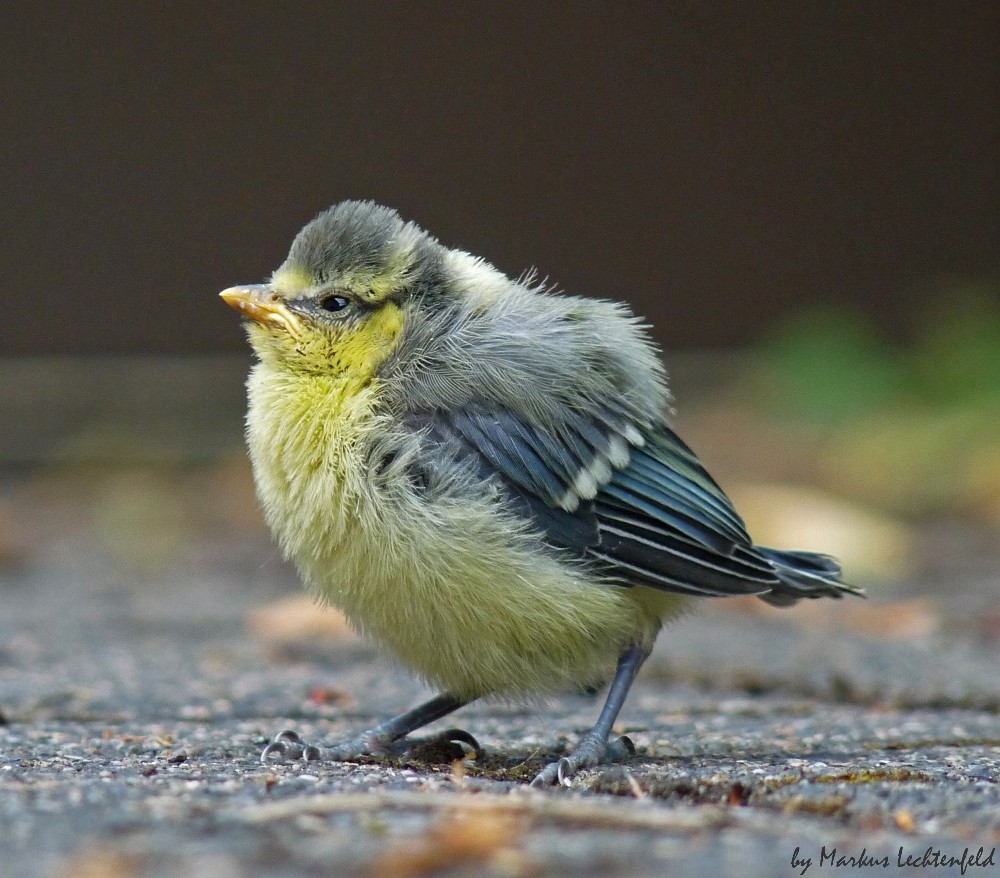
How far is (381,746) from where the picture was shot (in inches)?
125

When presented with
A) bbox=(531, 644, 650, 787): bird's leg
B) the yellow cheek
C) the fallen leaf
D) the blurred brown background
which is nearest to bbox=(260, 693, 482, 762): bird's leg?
bbox=(531, 644, 650, 787): bird's leg

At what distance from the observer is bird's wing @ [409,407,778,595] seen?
306 centimetres

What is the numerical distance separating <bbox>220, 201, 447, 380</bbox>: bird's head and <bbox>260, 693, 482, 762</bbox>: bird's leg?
2.51 feet

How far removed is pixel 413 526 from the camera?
2895 millimetres

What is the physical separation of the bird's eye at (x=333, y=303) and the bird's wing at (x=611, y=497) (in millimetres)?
403

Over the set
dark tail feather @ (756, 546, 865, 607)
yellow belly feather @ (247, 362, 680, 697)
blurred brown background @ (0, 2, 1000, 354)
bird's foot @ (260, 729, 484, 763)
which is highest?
blurred brown background @ (0, 2, 1000, 354)

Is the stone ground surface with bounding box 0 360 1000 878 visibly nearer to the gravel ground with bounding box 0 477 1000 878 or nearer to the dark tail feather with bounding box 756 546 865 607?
the gravel ground with bounding box 0 477 1000 878

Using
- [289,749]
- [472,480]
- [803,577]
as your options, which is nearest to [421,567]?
[472,480]

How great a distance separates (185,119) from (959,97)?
5255mm

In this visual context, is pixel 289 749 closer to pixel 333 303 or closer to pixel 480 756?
pixel 480 756

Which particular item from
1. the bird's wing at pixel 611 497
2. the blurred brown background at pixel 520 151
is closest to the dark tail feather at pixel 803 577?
the bird's wing at pixel 611 497

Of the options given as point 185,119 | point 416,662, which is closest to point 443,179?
point 185,119

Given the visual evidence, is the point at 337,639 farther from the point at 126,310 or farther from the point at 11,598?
the point at 126,310

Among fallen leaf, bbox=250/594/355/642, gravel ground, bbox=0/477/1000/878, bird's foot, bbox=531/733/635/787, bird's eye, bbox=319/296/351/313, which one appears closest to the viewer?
gravel ground, bbox=0/477/1000/878
